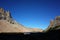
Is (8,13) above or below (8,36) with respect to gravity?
above

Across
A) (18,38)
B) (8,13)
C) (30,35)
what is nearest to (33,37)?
(30,35)

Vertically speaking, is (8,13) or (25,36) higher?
(8,13)

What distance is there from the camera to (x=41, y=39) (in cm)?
436

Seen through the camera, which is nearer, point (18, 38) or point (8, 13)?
point (18, 38)

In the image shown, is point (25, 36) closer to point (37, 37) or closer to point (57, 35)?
point (37, 37)

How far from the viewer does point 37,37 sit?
4375 millimetres

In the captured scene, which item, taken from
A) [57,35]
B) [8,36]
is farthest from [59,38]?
[8,36]

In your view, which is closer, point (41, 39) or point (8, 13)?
point (41, 39)

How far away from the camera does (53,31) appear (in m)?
4.36

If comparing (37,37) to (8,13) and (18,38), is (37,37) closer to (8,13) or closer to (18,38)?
(18,38)

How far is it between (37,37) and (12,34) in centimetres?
80

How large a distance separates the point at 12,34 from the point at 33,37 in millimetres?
672

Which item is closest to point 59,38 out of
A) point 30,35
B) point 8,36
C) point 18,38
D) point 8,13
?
point 30,35

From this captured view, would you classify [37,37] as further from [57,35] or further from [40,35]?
[57,35]
